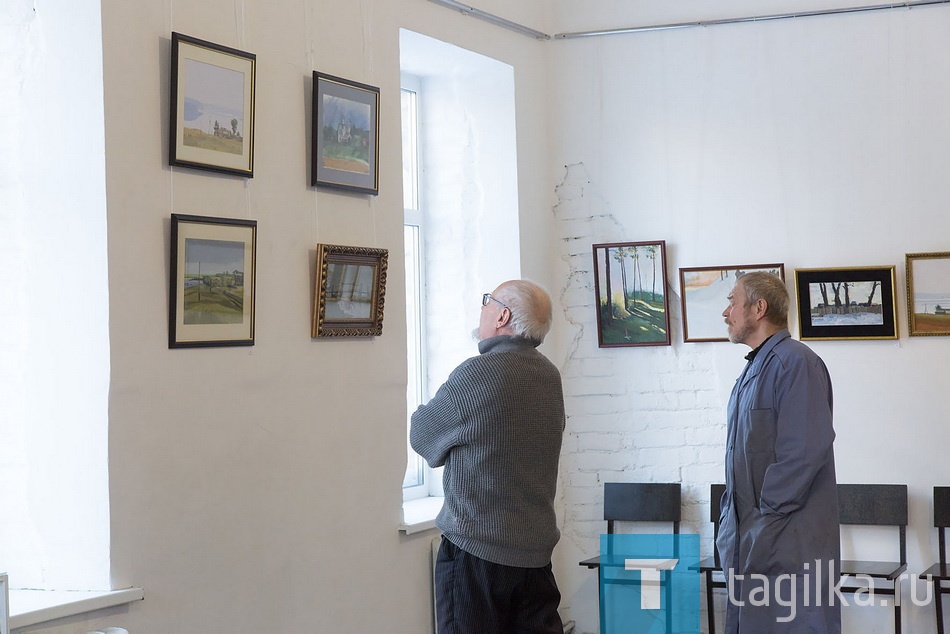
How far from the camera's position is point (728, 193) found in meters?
4.50

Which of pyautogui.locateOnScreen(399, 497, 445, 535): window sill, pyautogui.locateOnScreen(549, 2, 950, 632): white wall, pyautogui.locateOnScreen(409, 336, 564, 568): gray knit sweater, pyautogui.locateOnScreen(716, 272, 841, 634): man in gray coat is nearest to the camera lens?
pyautogui.locateOnScreen(409, 336, 564, 568): gray knit sweater

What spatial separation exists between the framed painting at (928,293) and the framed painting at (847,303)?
73 mm

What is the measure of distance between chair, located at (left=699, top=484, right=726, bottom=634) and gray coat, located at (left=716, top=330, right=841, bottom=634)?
3.66 ft

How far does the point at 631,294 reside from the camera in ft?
15.2

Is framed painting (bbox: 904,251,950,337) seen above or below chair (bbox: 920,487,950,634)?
above

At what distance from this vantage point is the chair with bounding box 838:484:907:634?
3998mm

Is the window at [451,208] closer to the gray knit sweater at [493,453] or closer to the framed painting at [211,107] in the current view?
the framed painting at [211,107]

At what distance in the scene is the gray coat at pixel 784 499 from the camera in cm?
305

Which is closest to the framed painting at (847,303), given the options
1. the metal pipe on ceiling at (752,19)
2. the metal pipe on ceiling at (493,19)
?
the metal pipe on ceiling at (752,19)

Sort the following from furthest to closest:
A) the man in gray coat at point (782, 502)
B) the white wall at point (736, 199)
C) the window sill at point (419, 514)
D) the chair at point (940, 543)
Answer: the white wall at point (736, 199), the chair at point (940, 543), the window sill at point (419, 514), the man in gray coat at point (782, 502)

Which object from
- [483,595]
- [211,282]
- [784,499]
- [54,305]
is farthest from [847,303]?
[54,305]

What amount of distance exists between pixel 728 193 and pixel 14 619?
333 centimetres

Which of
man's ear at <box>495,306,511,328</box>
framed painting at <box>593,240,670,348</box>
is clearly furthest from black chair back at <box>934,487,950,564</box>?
man's ear at <box>495,306,511,328</box>

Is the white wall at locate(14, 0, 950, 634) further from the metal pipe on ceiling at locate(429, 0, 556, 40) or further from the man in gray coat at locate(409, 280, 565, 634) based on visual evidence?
the man in gray coat at locate(409, 280, 565, 634)
